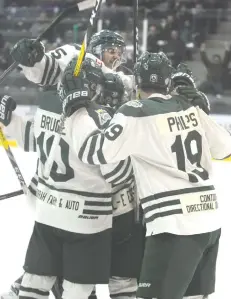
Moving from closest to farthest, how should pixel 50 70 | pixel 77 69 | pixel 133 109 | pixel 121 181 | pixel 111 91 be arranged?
pixel 133 109, pixel 77 69, pixel 121 181, pixel 111 91, pixel 50 70

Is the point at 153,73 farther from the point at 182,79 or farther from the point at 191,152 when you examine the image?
the point at 182,79

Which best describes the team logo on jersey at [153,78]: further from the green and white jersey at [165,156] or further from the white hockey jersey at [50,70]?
the white hockey jersey at [50,70]

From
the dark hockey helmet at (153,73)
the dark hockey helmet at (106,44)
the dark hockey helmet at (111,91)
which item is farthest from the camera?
the dark hockey helmet at (106,44)

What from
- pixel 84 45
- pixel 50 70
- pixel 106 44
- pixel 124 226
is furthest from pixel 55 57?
pixel 124 226

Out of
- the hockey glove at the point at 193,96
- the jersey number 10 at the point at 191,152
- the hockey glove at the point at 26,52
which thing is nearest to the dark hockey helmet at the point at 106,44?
the hockey glove at the point at 26,52

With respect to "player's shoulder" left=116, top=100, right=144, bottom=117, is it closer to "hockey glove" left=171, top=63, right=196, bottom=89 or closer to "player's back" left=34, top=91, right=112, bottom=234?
"player's back" left=34, top=91, right=112, bottom=234

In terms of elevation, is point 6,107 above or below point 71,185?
above

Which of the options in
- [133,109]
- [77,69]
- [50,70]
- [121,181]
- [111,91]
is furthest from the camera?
[50,70]

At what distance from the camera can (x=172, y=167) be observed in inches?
80.1

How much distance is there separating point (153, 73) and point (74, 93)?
0.86 feet

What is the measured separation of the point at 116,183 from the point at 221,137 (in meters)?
0.39

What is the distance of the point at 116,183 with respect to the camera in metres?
2.26

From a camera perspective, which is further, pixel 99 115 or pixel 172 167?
pixel 99 115

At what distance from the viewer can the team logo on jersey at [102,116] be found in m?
2.15
